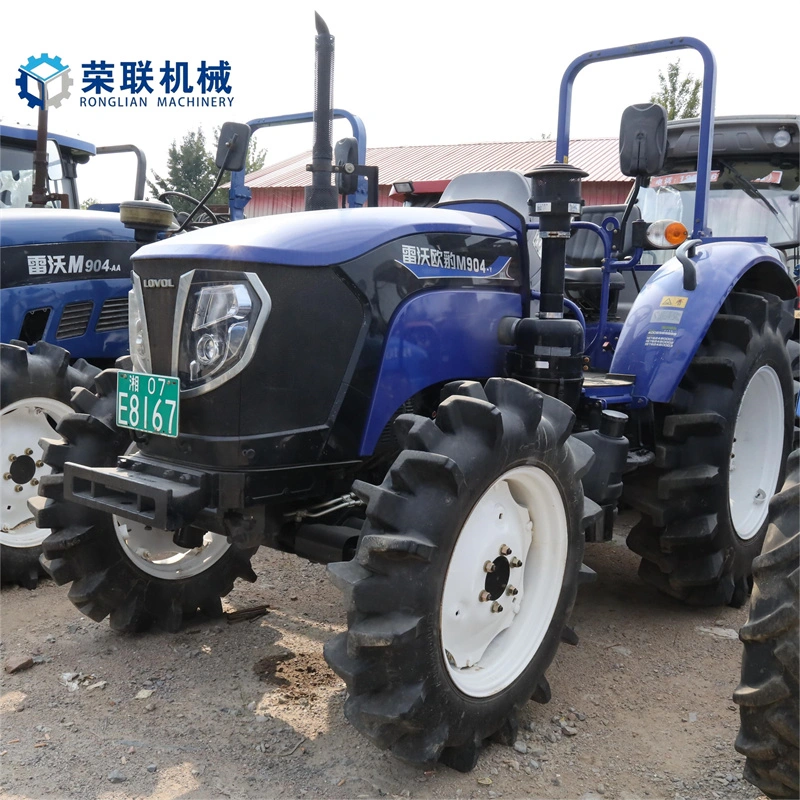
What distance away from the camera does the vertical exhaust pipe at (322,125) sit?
119 inches

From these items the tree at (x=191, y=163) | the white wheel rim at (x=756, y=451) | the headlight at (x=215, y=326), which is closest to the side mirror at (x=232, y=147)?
the headlight at (x=215, y=326)

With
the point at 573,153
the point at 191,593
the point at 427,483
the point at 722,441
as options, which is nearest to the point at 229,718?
the point at 191,593

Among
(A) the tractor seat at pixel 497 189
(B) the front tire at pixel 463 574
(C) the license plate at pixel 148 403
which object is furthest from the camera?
(A) the tractor seat at pixel 497 189

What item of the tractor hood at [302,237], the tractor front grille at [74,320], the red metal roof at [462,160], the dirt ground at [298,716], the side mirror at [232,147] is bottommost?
the dirt ground at [298,716]

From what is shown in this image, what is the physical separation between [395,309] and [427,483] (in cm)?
62

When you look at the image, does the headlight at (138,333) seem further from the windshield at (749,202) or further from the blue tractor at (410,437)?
the windshield at (749,202)

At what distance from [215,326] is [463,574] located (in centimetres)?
102

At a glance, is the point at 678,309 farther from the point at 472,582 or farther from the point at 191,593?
the point at 191,593

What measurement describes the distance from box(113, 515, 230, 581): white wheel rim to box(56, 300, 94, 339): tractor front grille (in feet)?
5.24

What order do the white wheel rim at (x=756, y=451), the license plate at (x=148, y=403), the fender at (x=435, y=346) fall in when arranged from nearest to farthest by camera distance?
the license plate at (x=148, y=403) < the fender at (x=435, y=346) < the white wheel rim at (x=756, y=451)

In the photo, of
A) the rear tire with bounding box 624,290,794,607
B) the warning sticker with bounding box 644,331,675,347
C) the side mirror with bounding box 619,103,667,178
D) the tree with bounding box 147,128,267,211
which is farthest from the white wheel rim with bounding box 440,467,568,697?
the tree with bounding box 147,128,267,211

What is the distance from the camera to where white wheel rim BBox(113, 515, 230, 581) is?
3225 millimetres

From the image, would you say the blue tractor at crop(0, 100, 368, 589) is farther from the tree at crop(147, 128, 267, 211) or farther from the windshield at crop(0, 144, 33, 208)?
the tree at crop(147, 128, 267, 211)

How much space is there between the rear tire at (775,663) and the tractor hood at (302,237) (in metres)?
1.37
